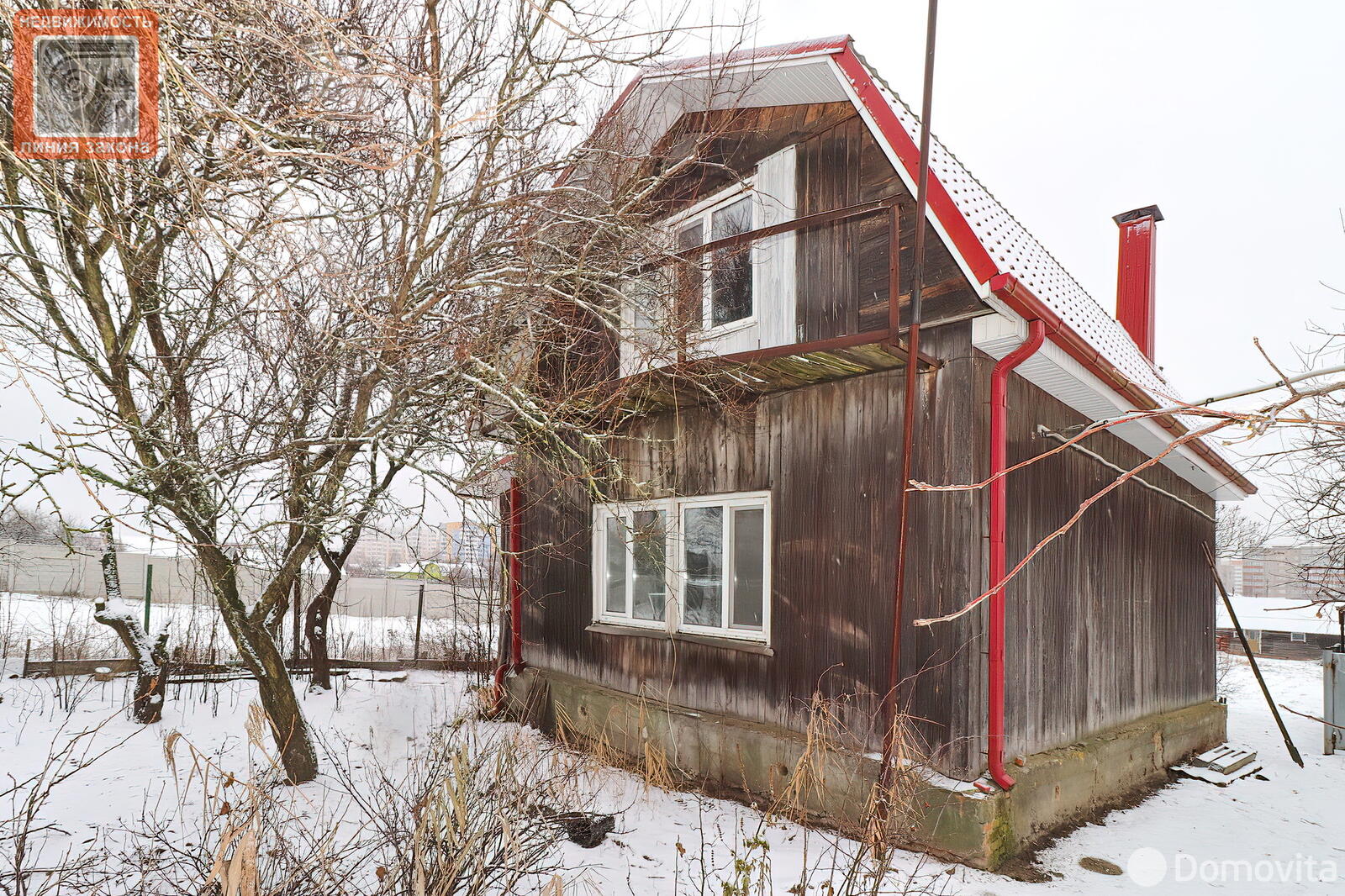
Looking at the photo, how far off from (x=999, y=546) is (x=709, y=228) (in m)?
3.67

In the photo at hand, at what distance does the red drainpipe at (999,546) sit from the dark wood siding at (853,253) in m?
0.39

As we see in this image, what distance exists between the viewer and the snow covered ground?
172 inches

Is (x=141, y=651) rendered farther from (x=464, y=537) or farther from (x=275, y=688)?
(x=464, y=537)

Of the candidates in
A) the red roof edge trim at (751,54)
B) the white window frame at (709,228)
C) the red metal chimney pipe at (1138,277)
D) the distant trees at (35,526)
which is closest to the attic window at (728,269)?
the white window frame at (709,228)

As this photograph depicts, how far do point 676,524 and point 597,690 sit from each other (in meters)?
1.93

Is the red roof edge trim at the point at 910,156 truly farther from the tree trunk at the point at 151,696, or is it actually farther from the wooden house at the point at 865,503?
the tree trunk at the point at 151,696

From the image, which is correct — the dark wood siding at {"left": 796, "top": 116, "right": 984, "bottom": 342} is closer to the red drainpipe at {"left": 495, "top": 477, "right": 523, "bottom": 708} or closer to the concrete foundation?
the concrete foundation

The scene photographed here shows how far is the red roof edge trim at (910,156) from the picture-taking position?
4754mm

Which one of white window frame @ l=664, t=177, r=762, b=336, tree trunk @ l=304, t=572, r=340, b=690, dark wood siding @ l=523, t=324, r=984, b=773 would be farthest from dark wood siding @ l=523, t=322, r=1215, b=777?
tree trunk @ l=304, t=572, r=340, b=690

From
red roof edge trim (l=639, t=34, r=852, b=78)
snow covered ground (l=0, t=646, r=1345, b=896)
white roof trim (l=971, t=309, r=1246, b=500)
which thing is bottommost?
snow covered ground (l=0, t=646, r=1345, b=896)

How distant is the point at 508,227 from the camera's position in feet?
19.0

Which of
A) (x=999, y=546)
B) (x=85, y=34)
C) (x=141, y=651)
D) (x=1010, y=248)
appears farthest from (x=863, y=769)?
(x=141, y=651)

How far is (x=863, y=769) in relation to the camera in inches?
201

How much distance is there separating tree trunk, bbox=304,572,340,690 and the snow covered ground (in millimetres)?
541
